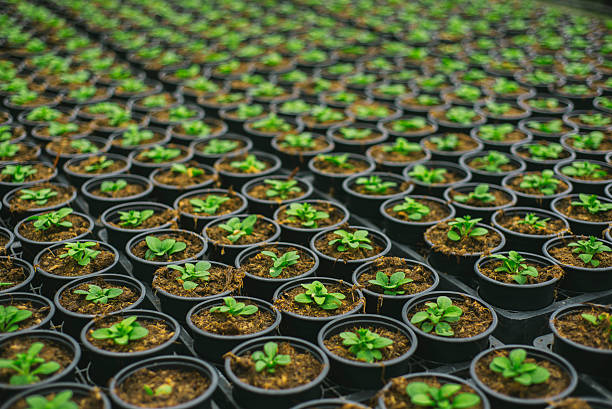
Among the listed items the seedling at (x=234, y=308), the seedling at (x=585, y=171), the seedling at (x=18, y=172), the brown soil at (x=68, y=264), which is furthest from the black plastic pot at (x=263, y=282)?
the seedling at (x=585, y=171)

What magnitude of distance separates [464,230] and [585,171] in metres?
1.35

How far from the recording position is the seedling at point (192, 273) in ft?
10.0

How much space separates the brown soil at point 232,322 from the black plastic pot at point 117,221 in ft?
3.03

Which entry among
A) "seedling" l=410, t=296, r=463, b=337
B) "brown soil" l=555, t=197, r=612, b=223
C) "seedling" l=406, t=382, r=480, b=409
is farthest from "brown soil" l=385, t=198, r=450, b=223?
"seedling" l=406, t=382, r=480, b=409

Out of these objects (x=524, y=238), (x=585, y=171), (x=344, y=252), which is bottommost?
(x=344, y=252)

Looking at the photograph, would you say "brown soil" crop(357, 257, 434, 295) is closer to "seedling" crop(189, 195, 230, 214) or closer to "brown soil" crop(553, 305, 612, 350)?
"brown soil" crop(553, 305, 612, 350)

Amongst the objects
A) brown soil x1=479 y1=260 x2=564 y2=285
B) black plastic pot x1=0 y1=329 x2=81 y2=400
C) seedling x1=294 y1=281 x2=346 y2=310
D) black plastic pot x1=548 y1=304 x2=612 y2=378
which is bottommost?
black plastic pot x1=0 y1=329 x2=81 y2=400

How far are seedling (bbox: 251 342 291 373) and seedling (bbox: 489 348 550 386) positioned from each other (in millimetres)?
857

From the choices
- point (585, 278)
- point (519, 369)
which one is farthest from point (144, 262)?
Result: point (585, 278)

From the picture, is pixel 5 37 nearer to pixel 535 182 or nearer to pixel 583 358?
pixel 535 182

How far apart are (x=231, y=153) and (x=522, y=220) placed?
88.1 inches

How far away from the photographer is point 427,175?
14.2 ft

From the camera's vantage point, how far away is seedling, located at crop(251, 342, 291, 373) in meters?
2.54

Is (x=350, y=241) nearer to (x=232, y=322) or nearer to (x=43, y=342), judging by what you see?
(x=232, y=322)
